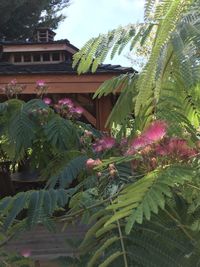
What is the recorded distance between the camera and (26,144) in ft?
13.5

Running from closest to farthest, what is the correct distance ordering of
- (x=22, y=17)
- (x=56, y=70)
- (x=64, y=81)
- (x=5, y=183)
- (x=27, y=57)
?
(x=5, y=183)
(x=64, y=81)
(x=56, y=70)
(x=27, y=57)
(x=22, y=17)

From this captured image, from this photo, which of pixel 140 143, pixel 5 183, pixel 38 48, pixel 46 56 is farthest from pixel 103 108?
pixel 140 143

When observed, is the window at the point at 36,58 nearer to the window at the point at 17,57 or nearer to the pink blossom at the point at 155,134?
the window at the point at 17,57

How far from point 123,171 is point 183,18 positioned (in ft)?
2.28

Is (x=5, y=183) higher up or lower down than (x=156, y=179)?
lower down

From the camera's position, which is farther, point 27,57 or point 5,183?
point 27,57

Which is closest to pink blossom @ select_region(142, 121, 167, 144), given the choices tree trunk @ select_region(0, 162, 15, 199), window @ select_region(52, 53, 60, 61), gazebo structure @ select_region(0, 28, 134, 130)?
gazebo structure @ select_region(0, 28, 134, 130)

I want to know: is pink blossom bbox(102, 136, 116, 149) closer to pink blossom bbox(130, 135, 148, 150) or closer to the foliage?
the foliage

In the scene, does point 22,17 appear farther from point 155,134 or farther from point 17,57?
point 155,134

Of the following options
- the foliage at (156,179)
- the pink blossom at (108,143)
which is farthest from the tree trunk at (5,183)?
the foliage at (156,179)

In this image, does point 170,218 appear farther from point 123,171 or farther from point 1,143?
point 1,143

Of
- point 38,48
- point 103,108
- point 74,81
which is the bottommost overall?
point 103,108

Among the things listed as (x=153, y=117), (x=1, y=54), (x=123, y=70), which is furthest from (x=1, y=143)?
(x=1, y=54)

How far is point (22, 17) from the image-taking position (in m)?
26.0
